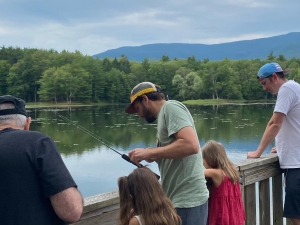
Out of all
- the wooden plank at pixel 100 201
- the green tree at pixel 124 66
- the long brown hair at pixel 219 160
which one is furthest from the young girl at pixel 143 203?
the green tree at pixel 124 66

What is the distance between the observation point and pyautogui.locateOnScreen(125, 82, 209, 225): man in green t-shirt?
226cm

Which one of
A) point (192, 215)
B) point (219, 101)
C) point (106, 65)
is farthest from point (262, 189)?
point (106, 65)

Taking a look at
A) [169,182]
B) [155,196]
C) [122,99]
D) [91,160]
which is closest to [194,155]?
[169,182]

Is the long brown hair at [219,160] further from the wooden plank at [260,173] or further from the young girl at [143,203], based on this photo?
the young girl at [143,203]

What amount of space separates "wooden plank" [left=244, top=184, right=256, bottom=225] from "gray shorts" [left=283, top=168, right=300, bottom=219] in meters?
0.25

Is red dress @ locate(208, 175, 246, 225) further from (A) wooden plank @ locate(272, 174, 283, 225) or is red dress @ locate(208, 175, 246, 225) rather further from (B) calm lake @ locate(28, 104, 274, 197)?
(B) calm lake @ locate(28, 104, 274, 197)

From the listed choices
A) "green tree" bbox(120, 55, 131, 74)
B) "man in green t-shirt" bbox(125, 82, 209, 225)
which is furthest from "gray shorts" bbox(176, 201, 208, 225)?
"green tree" bbox(120, 55, 131, 74)

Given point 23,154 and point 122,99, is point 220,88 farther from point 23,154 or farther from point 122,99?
point 23,154

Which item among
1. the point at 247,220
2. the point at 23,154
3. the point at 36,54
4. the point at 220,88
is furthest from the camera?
the point at 220,88

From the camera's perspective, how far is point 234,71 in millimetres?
83062

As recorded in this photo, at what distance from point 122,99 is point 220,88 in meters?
23.3

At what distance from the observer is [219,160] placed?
281cm

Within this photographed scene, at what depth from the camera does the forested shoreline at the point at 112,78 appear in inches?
2030

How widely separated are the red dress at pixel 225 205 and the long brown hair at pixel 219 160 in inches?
1.8
